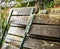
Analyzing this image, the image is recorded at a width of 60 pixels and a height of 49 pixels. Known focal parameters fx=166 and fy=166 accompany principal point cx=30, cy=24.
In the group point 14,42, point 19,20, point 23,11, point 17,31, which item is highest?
point 23,11

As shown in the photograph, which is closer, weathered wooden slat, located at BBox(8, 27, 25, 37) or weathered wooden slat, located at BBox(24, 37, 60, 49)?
weathered wooden slat, located at BBox(24, 37, 60, 49)

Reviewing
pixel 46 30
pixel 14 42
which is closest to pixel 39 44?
pixel 46 30

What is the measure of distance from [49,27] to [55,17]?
138 millimetres

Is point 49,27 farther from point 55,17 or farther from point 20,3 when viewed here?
point 20,3

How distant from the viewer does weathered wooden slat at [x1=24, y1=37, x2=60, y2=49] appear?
1.80 m

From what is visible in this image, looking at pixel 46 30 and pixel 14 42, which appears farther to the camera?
pixel 14 42

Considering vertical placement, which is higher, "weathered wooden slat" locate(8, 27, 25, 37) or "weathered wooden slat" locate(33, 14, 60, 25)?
"weathered wooden slat" locate(33, 14, 60, 25)

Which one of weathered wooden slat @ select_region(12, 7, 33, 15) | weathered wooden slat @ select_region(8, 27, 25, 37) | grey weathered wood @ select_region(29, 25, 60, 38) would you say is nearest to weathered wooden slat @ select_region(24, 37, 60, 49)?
grey weathered wood @ select_region(29, 25, 60, 38)

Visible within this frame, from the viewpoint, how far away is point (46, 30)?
6.39ft

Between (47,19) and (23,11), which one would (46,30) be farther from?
(23,11)

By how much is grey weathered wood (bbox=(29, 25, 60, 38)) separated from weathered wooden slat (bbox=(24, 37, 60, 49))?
0.29 feet

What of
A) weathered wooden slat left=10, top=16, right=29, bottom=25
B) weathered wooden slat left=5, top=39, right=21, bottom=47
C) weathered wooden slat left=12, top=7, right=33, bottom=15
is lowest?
weathered wooden slat left=5, top=39, right=21, bottom=47

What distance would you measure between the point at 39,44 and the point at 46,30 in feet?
0.62

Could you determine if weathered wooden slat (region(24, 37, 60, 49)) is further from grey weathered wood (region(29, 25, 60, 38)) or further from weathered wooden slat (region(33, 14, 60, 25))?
weathered wooden slat (region(33, 14, 60, 25))
